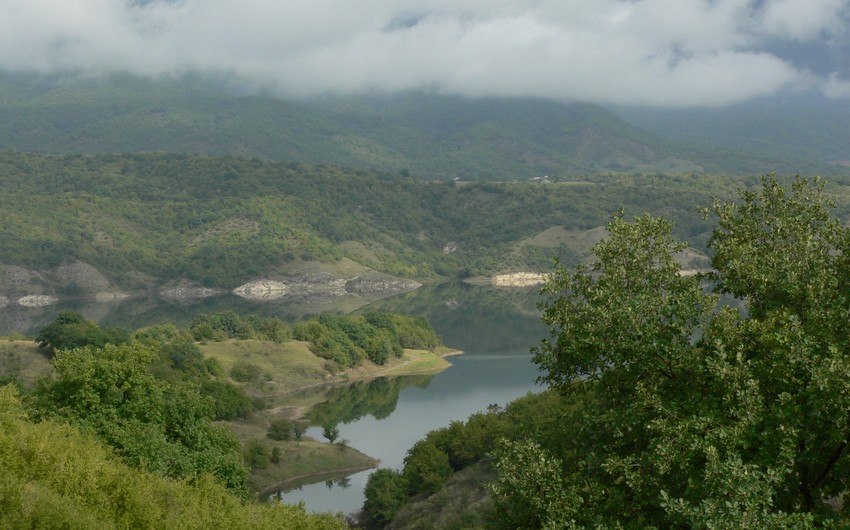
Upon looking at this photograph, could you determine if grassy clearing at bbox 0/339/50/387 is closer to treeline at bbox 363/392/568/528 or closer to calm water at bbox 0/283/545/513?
calm water at bbox 0/283/545/513

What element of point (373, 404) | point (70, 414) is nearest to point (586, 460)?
point (70, 414)

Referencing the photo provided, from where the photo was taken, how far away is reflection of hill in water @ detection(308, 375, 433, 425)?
102206mm

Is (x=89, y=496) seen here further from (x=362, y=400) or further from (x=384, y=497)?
(x=362, y=400)

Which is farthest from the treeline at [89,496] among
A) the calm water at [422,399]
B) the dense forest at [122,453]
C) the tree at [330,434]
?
the tree at [330,434]

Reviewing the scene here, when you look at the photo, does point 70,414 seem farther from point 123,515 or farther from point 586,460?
point 586,460

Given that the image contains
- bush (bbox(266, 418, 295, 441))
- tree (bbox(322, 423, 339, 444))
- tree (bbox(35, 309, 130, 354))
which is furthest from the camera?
tree (bbox(35, 309, 130, 354))

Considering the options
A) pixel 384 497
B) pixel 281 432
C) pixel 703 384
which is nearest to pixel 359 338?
pixel 281 432

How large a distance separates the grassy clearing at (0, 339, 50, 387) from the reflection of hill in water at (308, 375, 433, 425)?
26.5 meters

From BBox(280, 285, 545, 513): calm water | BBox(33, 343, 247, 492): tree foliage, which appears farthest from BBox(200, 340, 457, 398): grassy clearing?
BBox(33, 343, 247, 492): tree foliage

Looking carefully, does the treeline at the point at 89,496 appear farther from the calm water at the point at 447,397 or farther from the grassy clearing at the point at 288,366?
the grassy clearing at the point at 288,366

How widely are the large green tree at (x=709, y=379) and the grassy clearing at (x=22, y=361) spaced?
73.8 metres

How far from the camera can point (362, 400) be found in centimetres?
11169

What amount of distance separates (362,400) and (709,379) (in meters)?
96.0

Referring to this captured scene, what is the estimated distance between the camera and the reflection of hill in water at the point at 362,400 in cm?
10221
